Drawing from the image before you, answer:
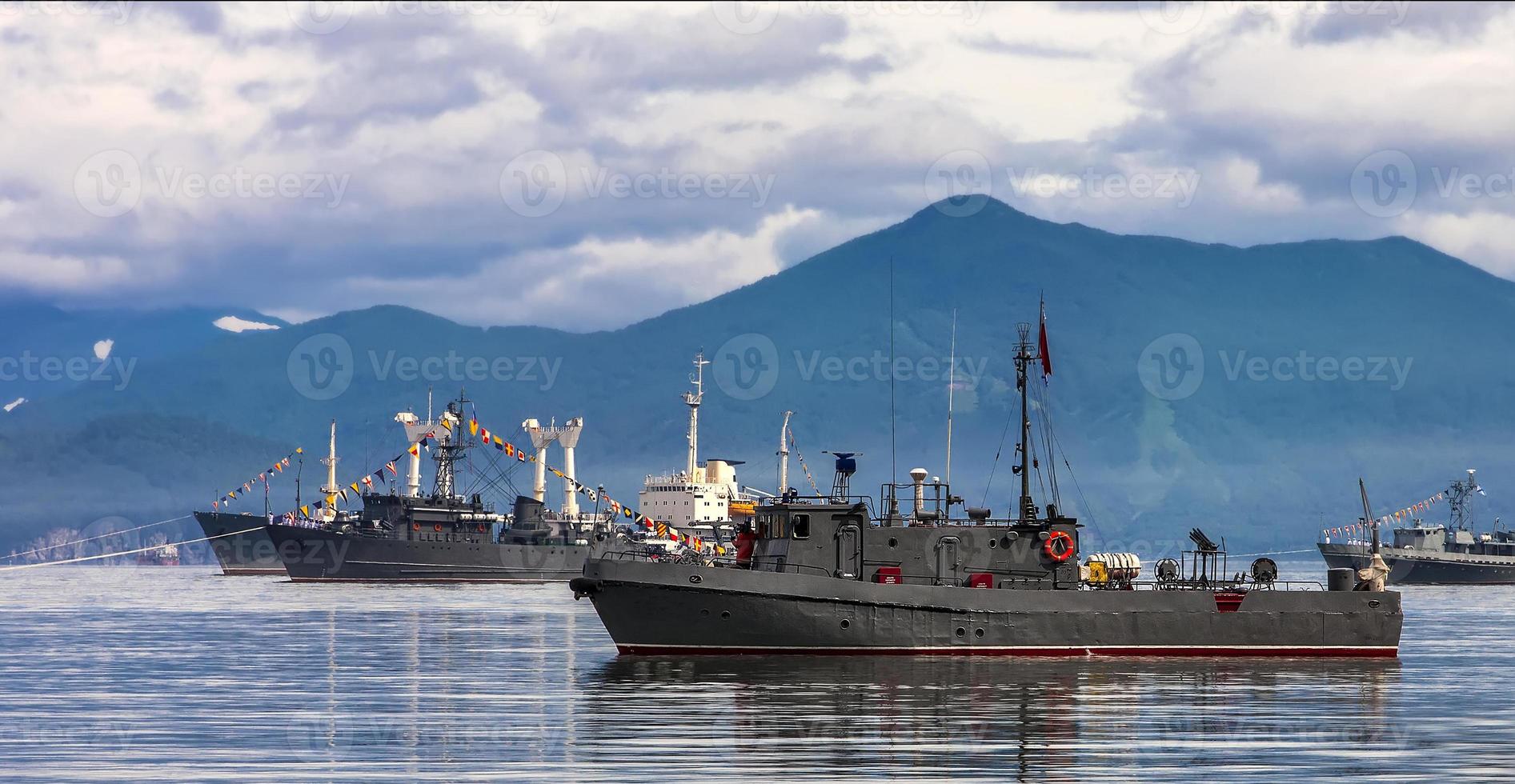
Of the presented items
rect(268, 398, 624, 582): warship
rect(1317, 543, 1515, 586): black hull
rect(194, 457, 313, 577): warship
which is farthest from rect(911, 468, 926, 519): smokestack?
rect(194, 457, 313, 577): warship

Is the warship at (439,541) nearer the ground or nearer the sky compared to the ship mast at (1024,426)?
nearer the ground

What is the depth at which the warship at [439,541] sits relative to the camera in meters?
136

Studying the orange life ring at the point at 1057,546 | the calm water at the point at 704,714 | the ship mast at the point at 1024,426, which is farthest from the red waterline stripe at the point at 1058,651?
Answer: the ship mast at the point at 1024,426

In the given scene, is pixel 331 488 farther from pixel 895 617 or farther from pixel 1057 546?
pixel 895 617

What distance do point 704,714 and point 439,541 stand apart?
10395 cm

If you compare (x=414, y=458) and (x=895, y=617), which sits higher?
(x=414, y=458)

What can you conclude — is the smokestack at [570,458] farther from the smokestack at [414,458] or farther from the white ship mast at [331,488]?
the white ship mast at [331,488]

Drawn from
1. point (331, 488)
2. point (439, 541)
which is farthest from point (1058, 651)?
point (331, 488)

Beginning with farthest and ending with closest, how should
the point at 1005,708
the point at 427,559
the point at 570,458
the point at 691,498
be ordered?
the point at 570,458 → the point at 691,498 → the point at 427,559 → the point at 1005,708

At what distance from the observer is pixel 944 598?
46438 mm

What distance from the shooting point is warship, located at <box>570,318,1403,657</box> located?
151ft

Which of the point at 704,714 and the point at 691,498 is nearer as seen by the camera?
the point at 704,714

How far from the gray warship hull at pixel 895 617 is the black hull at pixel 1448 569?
10383 centimetres

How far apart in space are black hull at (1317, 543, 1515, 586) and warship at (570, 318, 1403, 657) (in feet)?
336
